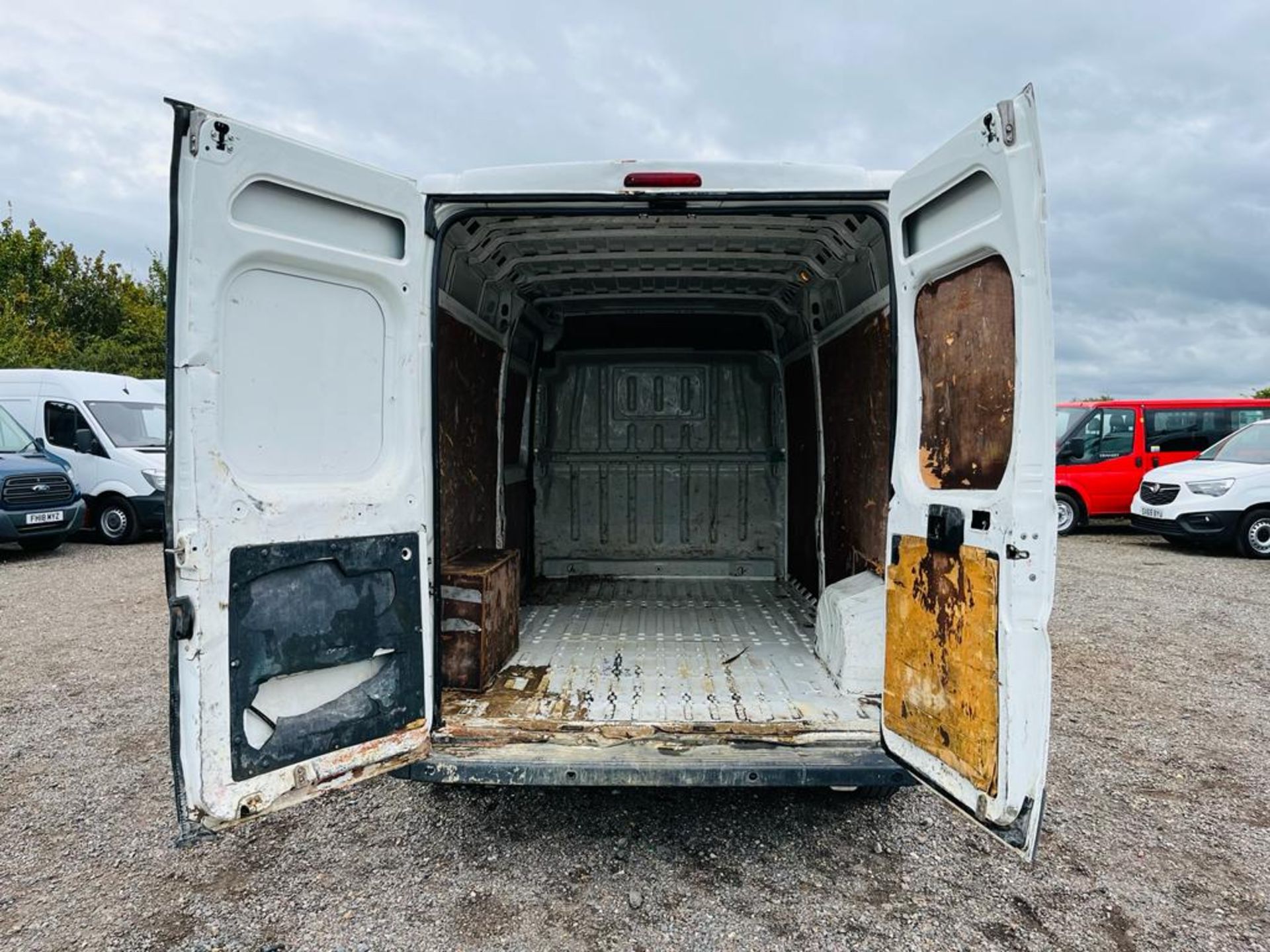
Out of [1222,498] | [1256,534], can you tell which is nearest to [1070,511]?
[1222,498]

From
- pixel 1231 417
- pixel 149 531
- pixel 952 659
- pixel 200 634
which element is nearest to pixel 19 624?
pixel 149 531

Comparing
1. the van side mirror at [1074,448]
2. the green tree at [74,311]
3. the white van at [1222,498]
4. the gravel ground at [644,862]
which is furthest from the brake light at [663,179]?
the green tree at [74,311]

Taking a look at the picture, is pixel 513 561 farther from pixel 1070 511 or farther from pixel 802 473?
pixel 1070 511

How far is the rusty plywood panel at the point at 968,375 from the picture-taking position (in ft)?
7.02

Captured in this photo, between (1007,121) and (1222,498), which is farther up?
(1007,121)

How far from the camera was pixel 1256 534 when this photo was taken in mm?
9688

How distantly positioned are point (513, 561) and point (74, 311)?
1178 inches

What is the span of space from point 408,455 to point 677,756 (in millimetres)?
1364

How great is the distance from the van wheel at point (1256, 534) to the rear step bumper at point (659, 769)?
9.95 metres

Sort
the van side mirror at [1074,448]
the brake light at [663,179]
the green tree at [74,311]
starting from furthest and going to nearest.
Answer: the green tree at [74,311], the van side mirror at [1074,448], the brake light at [663,179]

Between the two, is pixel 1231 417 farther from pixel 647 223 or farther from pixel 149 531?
pixel 149 531

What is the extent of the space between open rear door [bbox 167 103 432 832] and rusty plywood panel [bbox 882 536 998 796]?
1.62 m

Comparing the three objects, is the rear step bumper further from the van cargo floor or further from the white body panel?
the white body panel

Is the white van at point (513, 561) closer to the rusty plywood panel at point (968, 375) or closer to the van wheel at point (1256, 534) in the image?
the rusty plywood panel at point (968, 375)
